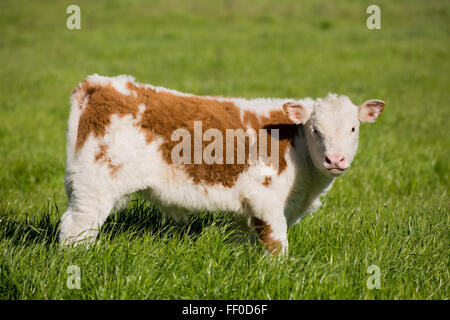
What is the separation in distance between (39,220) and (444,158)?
686 centimetres

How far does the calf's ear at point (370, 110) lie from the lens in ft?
14.3

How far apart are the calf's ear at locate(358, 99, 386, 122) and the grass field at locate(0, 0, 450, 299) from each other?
3.63 ft

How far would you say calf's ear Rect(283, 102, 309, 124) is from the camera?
167 inches

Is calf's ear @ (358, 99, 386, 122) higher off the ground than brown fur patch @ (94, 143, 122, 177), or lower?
higher

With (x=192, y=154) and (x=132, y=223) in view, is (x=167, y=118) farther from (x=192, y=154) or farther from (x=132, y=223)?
(x=132, y=223)

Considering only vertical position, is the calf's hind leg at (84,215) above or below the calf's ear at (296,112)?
below

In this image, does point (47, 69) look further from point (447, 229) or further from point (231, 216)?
point (447, 229)

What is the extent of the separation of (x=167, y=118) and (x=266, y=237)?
135 cm

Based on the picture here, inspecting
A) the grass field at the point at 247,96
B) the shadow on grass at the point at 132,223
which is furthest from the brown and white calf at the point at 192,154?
the shadow on grass at the point at 132,223

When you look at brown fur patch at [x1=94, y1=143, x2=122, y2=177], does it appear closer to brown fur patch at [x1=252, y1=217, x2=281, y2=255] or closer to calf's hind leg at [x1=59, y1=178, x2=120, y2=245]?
calf's hind leg at [x1=59, y1=178, x2=120, y2=245]

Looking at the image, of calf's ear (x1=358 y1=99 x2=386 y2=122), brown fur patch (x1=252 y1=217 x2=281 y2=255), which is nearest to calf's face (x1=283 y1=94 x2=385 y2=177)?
calf's ear (x1=358 y1=99 x2=386 y2=122)

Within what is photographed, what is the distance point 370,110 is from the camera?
4.38 m

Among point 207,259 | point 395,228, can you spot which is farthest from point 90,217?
point 395,228

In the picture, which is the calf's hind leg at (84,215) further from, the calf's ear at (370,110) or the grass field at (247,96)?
the calf's ear at (370,110)
